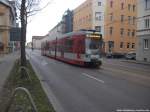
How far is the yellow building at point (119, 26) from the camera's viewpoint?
8594 centimetres

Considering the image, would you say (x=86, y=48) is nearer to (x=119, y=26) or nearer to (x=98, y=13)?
(x=119, y=26)

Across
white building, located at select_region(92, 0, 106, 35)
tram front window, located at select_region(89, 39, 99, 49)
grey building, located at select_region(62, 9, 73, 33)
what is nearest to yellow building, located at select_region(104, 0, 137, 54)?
white building, located at select_region(92, 0, 106, 35)

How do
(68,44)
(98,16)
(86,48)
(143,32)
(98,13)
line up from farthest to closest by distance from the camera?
1. (98,13)
2. (98,16)
3. (143,32)
4. (68,44)
5. (86,48)

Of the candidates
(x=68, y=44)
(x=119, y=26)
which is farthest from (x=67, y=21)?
(x=68, y=44)

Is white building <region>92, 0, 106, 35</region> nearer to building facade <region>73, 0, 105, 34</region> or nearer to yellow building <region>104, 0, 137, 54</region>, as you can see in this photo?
building facade <region>73, 0, 105, 34</region>

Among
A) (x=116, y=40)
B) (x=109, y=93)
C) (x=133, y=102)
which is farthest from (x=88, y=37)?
(x=116, y=40)

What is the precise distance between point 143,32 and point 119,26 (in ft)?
105

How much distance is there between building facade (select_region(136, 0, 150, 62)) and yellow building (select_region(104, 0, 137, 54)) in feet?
95.3

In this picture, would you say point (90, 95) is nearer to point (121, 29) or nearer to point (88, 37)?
point (88, 37)

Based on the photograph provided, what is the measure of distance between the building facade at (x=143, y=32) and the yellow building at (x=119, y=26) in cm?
2904

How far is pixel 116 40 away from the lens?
3386 inches

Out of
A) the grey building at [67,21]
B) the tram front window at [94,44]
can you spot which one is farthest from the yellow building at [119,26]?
the tram front window at [94,44]

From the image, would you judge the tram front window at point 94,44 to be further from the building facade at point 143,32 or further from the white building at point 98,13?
the white building at point 98,13

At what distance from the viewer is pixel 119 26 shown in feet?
283
